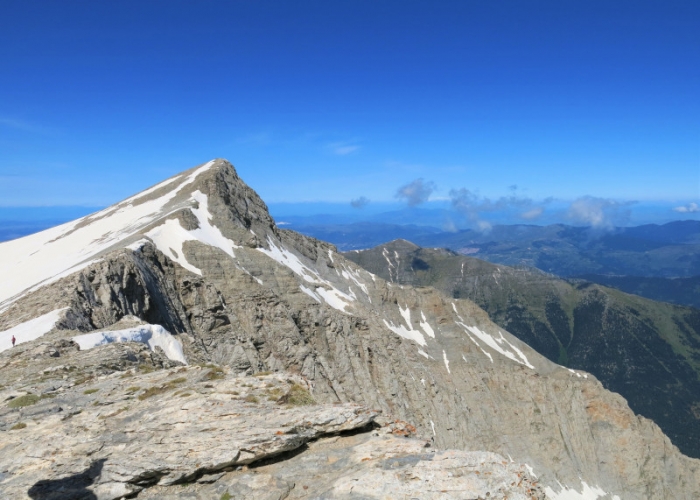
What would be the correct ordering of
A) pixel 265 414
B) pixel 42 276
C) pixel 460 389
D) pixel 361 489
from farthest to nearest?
pixel 460 389
pixel 42 276
pixel 265 414
pixel 361 489

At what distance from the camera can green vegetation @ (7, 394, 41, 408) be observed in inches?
611

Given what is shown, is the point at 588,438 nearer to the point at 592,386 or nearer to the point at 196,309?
the point at 592,386

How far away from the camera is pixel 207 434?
13047mm

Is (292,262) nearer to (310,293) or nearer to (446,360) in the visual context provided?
(310,293)

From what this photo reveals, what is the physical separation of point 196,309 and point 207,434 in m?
37.0

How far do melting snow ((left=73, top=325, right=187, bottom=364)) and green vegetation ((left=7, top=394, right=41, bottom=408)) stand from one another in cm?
749

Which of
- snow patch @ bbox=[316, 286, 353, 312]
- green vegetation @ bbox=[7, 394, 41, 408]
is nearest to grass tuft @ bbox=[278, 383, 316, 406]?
green vegetation @ bbox=[7, 394, 41, 408]

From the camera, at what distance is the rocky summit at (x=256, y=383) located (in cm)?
1176

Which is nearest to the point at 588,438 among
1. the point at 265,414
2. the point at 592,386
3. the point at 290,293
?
the point at 592,386

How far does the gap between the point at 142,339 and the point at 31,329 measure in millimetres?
7069

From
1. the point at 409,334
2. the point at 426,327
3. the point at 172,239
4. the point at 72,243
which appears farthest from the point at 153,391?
the point at 426,327

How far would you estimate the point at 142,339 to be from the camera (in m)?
26.8

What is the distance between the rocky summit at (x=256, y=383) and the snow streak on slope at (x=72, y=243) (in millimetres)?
641

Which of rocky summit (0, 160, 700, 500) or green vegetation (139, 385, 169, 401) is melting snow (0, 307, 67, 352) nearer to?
rocky summit (0, 160, 700, 500)
